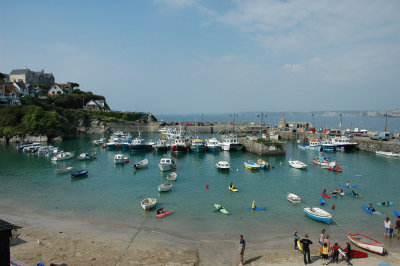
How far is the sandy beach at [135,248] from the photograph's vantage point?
17.1 metres

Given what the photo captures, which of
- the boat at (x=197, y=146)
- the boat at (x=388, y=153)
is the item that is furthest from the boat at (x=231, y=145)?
the boat at (x=388, y=153)

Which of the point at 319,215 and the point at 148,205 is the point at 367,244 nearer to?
the point at 319,215

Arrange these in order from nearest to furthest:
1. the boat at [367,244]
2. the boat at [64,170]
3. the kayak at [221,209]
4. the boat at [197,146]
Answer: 1. the boat at [367,244]
2. the kayak at [221,209]
3. the boat at [64,170]
4. the boat at [197,146]

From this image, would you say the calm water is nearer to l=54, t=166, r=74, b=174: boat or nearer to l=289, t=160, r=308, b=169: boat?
l=289, t=160, r=308, b=169: boat

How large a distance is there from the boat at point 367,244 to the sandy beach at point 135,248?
0.49m

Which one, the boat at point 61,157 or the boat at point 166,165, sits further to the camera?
the boat at point 61,157

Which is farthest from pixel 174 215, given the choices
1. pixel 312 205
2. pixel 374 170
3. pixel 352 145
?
pixel 352 145

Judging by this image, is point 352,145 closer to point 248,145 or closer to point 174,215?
point 248,145

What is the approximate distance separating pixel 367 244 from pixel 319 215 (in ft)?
16.5

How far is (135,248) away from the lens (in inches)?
744

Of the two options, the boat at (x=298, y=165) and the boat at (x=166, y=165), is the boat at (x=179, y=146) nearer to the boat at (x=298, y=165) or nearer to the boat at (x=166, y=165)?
the boat at (x=166, y=165)

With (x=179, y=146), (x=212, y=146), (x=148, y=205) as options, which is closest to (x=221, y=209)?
(x=148, y=205)

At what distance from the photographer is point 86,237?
20.5 m

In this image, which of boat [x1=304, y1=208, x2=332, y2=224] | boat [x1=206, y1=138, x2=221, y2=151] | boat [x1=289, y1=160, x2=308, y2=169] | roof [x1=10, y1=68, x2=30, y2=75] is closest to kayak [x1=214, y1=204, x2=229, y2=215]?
boat [x1=304, y1=208, x2=332, y2=224]
